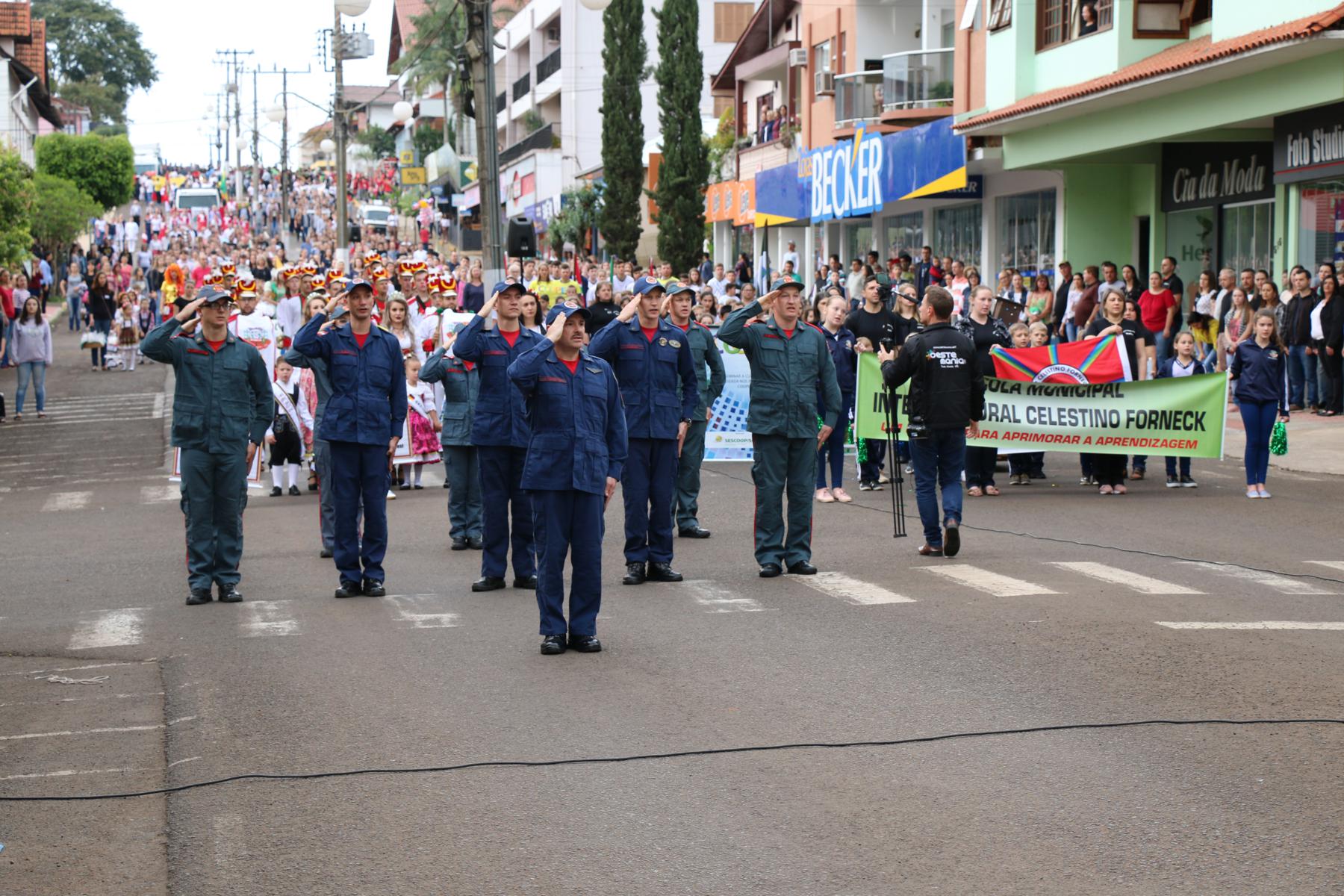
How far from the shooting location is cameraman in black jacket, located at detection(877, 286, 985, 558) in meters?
12.5

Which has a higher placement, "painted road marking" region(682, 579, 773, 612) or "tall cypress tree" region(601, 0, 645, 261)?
"tall cypress tree" region(601, 0, 645, 261)

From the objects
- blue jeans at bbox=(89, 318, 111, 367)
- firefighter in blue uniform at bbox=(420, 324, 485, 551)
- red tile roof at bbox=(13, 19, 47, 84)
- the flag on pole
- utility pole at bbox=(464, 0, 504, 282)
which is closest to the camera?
firefighter in blue uniform at bbox=(420, 324, 485, 551)

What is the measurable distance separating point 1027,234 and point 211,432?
82.5 feet

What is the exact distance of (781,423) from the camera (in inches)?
461

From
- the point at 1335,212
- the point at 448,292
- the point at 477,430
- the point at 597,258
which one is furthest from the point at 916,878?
the point at 597,258

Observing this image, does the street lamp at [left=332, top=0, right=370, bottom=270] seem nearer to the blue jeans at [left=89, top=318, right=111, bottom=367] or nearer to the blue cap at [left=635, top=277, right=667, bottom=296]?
the blue jeans at [left=89, top=318, right=111, bottom=367]

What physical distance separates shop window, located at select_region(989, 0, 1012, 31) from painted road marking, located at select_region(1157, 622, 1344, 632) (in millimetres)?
22251

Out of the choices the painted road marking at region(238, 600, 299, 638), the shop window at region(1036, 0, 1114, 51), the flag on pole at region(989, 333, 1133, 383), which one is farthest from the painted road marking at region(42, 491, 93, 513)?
the shop window at region(1036, 0, 1114, 51)

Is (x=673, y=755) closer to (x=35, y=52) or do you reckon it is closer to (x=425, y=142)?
(x=35, y=52)

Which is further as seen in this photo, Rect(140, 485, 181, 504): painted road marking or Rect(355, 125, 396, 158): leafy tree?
Rect(355, 125, 396, 158): leafy tree

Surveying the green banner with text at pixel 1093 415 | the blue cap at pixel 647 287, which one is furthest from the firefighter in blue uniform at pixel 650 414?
the green banner with text at pixel 1093 415

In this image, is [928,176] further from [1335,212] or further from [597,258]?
[597,258]

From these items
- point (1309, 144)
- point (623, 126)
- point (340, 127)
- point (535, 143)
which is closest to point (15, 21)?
point (535, 143)

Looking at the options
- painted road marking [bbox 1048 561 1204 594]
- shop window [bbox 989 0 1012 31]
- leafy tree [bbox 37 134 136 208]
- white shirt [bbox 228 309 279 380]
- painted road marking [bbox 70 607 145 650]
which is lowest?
painted road marking [bbox 70 607 145 650]
